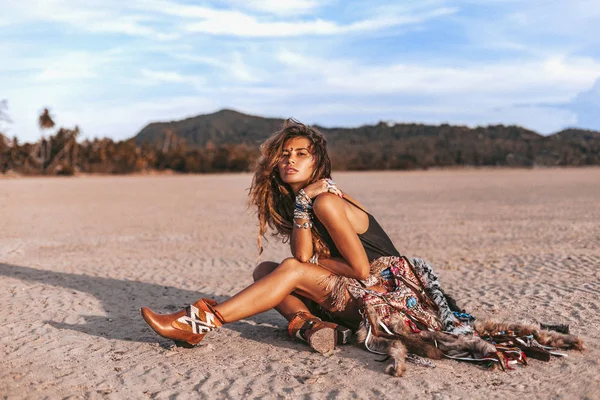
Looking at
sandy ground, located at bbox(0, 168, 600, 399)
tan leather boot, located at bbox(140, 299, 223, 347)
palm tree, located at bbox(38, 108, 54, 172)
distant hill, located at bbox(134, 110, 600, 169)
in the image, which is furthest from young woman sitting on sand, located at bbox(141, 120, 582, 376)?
palm tree, located at bbox(38, 108, 54, 172)

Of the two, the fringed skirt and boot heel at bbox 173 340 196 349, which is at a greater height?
the fringed skirt

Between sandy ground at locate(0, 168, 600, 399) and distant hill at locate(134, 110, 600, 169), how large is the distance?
3218cm

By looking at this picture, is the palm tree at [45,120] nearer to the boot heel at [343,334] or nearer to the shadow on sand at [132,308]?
the shadow on sand at [132,308]

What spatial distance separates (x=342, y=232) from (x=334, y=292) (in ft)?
1.49

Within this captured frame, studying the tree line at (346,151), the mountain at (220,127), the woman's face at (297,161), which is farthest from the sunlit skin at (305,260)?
the mountain at (220,127)

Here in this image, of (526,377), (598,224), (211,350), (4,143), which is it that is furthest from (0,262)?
(4,143)

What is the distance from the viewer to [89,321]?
5324mm

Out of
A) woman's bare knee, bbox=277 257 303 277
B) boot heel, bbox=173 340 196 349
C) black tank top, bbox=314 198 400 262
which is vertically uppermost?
black tank top, bbox=314 198 400 262

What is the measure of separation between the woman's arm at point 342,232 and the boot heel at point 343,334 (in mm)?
403

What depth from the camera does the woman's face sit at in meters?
4.32

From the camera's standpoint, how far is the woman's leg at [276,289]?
4074 millimetres

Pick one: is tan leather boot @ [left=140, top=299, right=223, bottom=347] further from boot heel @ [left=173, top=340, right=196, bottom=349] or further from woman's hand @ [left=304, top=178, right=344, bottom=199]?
woman's hand @ [left=304, top=178, right=344, bottom=199]

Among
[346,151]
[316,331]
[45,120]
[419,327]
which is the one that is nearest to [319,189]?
[316,331]

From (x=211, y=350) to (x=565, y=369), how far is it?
7.47ft
